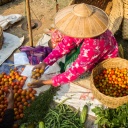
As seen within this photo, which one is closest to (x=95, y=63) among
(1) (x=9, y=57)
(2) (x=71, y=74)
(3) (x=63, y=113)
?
(2) (x=71, y=74)

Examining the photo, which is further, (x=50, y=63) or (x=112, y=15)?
(x=112, y=15)

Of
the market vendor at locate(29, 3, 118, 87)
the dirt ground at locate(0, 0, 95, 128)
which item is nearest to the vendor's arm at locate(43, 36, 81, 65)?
the market vendor at locate(29, 3, 118, 87)

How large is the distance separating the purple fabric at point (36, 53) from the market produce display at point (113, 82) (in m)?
1.19

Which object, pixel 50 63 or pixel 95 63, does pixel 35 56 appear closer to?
pixel 50 63

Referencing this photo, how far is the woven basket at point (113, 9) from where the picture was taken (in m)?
5.22

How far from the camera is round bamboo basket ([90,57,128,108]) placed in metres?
3.47

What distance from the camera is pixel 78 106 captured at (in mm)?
3836

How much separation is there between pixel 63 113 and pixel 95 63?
0.97 m

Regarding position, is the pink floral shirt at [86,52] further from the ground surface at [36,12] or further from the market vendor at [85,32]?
the ground surface at [36,12]

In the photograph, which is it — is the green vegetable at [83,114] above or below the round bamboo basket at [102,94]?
below

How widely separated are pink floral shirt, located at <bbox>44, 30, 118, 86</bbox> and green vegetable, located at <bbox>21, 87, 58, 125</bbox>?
0.32 meters

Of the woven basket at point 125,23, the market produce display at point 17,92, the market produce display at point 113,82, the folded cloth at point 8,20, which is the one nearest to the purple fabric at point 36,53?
the market produce display at point 17,92

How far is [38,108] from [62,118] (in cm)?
41

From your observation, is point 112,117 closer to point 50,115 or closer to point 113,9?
point 50,115
